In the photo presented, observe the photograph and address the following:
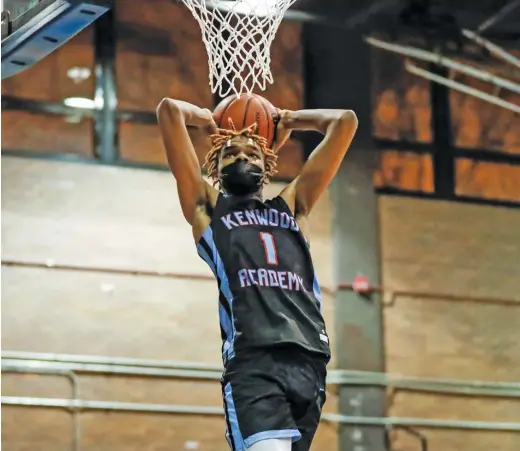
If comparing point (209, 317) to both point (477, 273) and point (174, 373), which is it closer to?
point (174, 373)

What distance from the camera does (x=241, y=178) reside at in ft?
13.5

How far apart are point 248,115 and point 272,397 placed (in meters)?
1.17

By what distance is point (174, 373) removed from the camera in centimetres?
932

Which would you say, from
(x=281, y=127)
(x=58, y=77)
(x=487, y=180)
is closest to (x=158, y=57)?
(x=58, y=77)

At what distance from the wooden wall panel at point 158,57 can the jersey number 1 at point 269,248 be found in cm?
591

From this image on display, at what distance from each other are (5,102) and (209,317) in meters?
2.62

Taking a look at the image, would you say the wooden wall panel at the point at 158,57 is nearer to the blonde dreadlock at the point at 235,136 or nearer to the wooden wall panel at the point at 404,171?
the wooden wall panel at the point at 404,171

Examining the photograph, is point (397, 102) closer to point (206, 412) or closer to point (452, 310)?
point (452, 310)

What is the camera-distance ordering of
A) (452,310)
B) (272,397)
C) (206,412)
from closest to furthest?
(272,397), (206,412), (452,310)

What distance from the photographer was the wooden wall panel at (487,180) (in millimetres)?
10742

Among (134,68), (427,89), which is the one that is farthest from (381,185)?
(134,68)

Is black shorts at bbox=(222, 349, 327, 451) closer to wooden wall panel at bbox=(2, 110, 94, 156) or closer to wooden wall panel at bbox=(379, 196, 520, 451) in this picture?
wooden wall panel at bbox=(2, 110, 94, 156)

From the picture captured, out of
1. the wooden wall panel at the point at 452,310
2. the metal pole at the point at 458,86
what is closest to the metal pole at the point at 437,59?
the metal pole at the point at 458,86

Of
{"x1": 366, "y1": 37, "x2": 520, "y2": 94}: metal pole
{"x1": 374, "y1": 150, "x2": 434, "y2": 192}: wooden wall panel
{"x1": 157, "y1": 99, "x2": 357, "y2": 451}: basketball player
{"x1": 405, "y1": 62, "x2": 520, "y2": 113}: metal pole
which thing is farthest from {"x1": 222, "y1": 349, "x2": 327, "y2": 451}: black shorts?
{"x1": 405, "y1": 62, "x2": 520, "y2": 113}: metal pole
